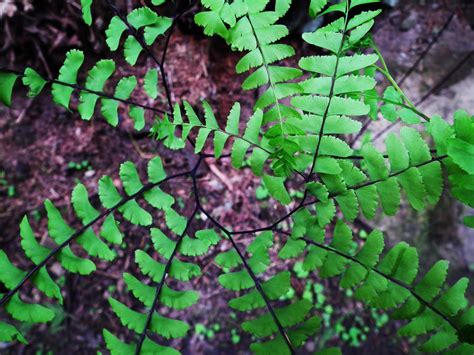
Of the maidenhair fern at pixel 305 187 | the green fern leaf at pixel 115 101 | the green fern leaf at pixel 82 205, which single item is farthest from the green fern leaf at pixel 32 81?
the green fern leaf at pixel 82 205

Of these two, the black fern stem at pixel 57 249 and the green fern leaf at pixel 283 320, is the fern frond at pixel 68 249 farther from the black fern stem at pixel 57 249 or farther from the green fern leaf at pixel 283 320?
the green fern leaf at pixel 283 320

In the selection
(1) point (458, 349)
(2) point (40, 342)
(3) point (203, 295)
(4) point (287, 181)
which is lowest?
(2) point (40, 342)

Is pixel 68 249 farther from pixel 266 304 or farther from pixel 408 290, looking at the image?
pixel 408 290

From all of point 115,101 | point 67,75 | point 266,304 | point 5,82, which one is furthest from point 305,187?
point 5,82

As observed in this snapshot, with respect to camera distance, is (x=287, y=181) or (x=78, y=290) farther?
(x=287, y=181)

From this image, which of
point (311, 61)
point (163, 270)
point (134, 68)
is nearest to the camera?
point (311, 61)

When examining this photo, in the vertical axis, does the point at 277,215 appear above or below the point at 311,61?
below

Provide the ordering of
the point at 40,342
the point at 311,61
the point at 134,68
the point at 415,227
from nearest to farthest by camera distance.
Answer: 1. the point at 311,61
2. the point at 40,342
3. the point at 415,227
4. the point at 134,68

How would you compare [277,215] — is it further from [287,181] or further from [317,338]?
[317,338]

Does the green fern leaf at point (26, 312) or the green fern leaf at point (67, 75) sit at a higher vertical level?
the green fern leaf at point (67, 75)

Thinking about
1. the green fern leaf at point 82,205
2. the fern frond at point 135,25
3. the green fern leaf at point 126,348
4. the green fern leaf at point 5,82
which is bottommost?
the green fern leaf at point 126,348

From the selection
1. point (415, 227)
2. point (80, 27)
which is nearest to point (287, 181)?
point (415, 227)

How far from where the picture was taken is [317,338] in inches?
70.8

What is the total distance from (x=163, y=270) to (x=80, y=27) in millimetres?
1617
